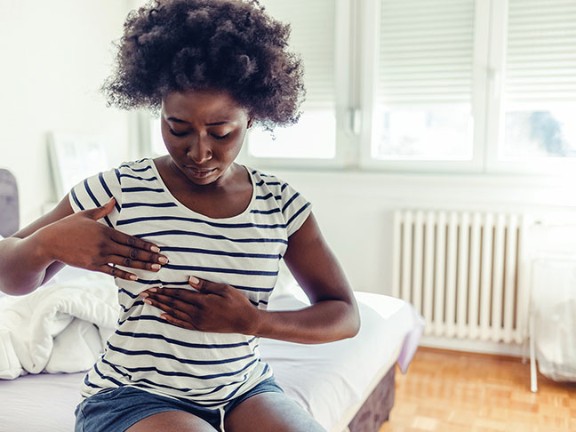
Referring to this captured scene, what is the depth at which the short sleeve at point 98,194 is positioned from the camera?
3.34 feet

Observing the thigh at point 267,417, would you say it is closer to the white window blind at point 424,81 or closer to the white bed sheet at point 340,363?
the white bed sheet at point 340,363

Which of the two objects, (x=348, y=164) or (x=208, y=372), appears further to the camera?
(x=348, y=164)

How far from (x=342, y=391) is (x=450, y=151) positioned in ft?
6.13

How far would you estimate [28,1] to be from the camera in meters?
2.88

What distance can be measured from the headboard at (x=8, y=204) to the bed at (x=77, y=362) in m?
0.85

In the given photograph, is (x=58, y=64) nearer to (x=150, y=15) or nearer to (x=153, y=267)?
(x=150, y=15)

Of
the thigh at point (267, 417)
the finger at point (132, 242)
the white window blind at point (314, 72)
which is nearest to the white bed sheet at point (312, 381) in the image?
the thigh at point (267, 417)

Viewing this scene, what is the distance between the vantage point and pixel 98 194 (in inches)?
40.4

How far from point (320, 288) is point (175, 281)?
29cm

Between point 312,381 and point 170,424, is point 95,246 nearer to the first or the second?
point 170,424

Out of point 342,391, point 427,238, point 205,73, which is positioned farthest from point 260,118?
point 427,238

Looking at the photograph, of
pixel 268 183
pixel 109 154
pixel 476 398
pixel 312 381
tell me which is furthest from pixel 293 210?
pixel 109 154

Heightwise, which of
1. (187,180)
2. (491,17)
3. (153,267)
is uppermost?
(491,17)

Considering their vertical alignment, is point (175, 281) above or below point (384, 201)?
above
